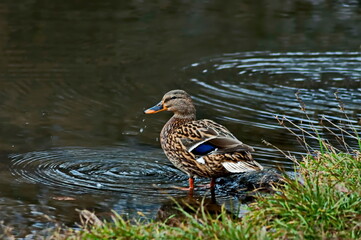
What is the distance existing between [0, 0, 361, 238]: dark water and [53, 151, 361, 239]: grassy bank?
62 centimetres

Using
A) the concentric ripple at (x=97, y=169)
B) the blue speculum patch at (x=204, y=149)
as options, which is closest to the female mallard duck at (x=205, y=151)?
the blue speculum patch at (x=204, y=149)

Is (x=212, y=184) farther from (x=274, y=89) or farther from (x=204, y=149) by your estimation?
(x=274, y=89)

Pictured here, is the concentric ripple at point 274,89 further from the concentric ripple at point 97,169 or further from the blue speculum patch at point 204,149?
the concentric ripple at point 97,169

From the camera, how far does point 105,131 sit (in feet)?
30.6

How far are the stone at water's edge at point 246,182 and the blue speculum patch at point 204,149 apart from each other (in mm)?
406

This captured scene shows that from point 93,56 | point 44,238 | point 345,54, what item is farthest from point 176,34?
point 44,238

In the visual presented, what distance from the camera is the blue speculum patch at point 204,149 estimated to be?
741cm

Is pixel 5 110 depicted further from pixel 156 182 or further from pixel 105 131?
pixel 156 182

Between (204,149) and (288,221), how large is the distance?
2.06 meters

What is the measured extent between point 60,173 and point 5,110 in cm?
260

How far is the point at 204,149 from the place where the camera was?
7.44 metres

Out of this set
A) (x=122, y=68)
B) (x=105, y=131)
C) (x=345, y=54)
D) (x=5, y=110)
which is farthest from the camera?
(x=345, y=54)

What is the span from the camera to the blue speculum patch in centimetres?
741

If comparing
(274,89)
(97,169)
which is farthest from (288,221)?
(274,89)
